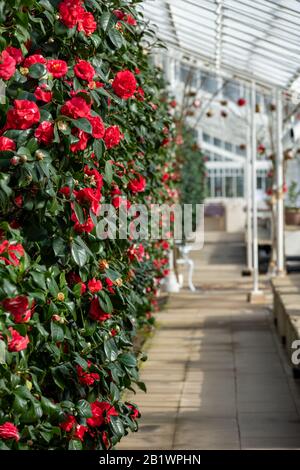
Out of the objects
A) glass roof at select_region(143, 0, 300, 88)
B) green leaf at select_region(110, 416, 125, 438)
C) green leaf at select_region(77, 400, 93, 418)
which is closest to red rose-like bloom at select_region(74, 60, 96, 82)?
green leaf at select_region(77, 400, 93, 418)

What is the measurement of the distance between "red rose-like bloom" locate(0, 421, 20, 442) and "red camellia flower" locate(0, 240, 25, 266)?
1.46 ft

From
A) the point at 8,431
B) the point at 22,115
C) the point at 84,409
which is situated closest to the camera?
the point at 8,431

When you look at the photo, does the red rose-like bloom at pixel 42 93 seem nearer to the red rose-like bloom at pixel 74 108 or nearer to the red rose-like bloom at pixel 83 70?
the red rose-like bloom at pixel 74 108

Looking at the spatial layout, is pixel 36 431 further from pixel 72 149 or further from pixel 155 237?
pixel 155 237

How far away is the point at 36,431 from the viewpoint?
8.75 feet

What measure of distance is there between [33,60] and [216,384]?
12.5 feet

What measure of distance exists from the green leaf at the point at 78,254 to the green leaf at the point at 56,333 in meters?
0.20

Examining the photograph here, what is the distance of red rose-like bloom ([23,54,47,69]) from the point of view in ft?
8.68

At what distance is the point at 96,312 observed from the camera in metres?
3.02

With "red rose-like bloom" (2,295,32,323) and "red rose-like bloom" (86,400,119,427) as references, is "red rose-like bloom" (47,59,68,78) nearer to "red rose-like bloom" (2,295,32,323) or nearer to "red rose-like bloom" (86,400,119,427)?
"red rose-like bloom" (2,295,32,323)

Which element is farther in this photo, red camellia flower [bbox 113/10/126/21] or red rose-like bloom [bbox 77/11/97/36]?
red camellia flower [bbox 113/10/126/21]

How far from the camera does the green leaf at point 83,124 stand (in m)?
2.68

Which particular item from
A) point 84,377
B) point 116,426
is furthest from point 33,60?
point 116,426

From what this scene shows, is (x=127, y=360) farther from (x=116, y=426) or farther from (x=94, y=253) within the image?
(x=94, y=253)
